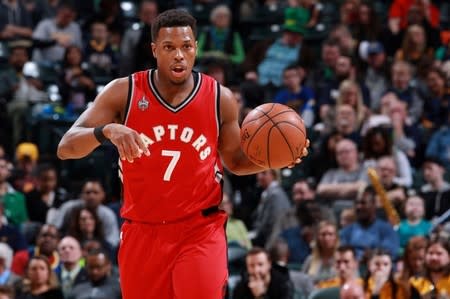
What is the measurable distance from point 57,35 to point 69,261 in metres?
5.71

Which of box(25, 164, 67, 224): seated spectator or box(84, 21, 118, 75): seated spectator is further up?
box(84, 21, 118, 75): seated spectator

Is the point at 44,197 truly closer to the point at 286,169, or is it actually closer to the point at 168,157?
the point at 286,169

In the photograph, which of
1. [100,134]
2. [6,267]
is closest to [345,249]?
[6,267]

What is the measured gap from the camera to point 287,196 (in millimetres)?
13328

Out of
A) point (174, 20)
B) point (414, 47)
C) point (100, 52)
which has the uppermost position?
point (174, 20)

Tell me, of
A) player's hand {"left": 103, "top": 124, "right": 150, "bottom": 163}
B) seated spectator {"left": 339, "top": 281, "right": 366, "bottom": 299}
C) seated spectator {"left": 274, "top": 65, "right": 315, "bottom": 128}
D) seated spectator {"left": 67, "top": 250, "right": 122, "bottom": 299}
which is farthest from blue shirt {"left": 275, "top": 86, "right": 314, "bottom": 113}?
player's hand {"left": 103, "top": 124, "right": 150, "bottom": 163}

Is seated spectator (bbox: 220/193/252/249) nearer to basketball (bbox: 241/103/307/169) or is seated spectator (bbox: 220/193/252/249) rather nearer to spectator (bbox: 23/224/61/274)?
spectator (bbox: 23/224/61/274)

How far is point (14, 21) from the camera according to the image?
1684 cm

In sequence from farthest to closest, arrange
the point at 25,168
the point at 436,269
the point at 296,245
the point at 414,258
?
1. the point at 25,168
2. the point at 296,245
3. the point at 414,258
4. the point at 436,269

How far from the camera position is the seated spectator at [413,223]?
39.1 ft

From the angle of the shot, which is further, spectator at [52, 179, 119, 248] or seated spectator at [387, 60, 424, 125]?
seated spectator at [387, 60, 424, 125]

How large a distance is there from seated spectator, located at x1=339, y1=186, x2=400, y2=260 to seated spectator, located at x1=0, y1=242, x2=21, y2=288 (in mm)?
3319

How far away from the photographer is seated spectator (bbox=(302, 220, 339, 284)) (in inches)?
452

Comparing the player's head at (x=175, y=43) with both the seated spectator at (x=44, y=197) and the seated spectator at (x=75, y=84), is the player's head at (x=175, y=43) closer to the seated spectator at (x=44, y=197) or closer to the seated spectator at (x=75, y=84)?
the seated spectator at (x=44, y=197)
